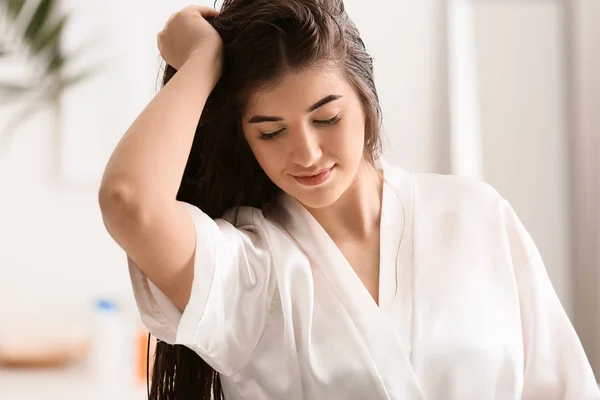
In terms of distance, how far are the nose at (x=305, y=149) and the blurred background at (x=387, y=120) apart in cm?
102

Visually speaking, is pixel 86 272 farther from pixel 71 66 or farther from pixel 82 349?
pixel 71 66

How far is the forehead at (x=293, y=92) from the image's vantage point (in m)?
0.94

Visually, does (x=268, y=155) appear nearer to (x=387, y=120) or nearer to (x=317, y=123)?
(x=317, y=123)

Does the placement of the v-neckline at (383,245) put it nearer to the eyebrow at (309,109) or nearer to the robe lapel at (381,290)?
the robe lapel at (381,290)

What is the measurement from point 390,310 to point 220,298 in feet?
0.85

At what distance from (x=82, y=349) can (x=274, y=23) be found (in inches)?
48.3

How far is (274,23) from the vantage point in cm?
96

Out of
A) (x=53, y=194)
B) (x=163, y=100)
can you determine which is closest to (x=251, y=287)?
(x=163, y=100)

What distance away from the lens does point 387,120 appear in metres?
2.04

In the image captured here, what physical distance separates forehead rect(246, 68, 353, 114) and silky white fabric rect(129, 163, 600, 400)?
0.53 ft

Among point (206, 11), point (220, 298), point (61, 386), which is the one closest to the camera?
point (220, 298)

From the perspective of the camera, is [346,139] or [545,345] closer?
[346,139]

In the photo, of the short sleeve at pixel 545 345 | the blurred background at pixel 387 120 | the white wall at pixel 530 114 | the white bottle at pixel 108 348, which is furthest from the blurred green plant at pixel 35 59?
the short sleeve at pixel 545 345

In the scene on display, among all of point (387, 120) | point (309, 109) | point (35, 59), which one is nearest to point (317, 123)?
point (309, 109)
